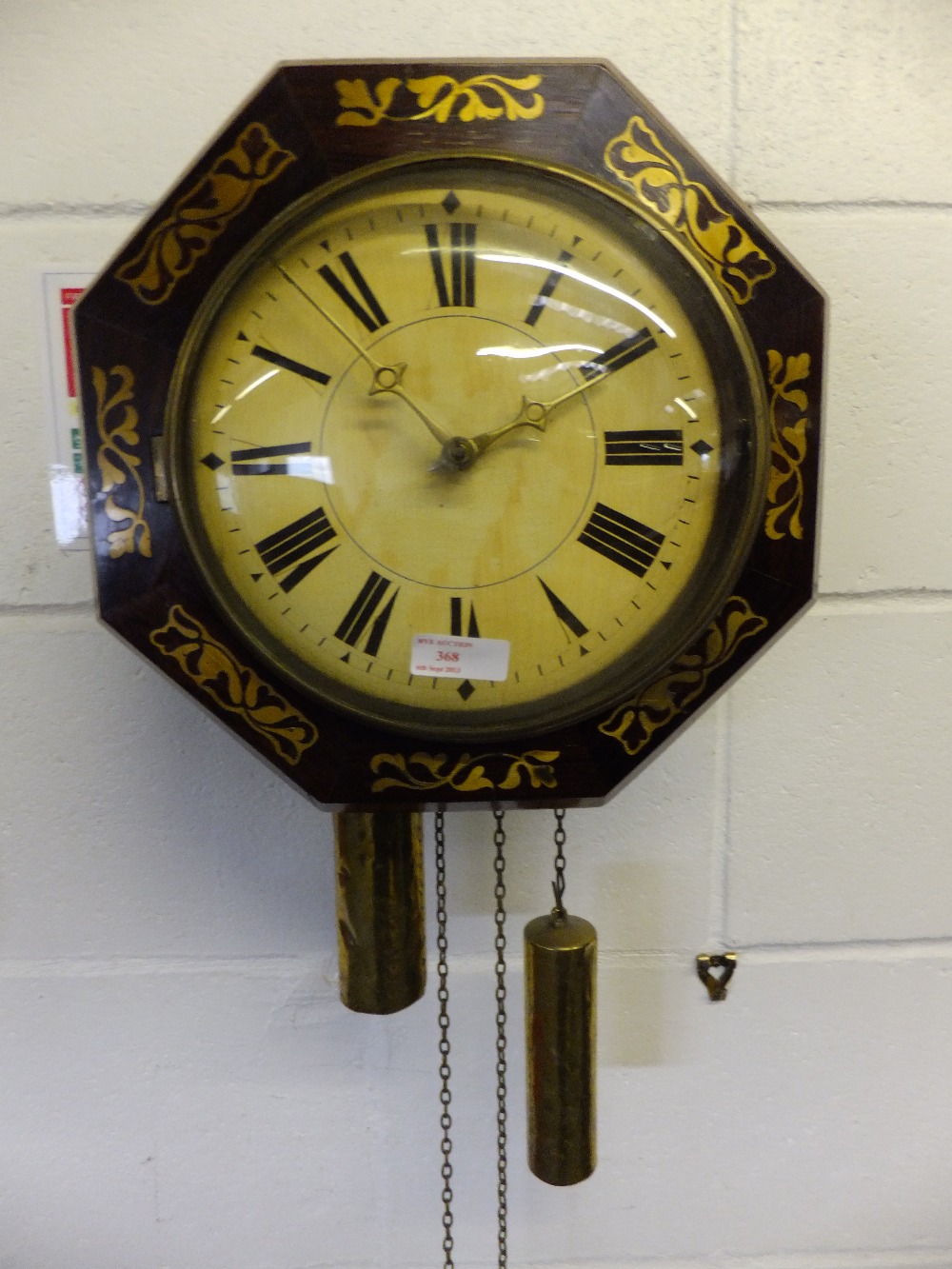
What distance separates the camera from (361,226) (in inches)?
22.6

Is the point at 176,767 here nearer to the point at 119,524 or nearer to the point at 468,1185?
the point at 119,524

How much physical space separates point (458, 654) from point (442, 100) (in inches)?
13.3

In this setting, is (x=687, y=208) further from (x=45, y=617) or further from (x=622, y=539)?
(x=45, y=617)

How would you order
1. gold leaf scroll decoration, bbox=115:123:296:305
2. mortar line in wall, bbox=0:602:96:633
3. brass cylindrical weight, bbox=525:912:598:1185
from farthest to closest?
mortar line in wall, bbox=0:602:96:633 < brass cylindrical weight, bbox=525:912:598:1185 < gold leaf scroll decoration, bbox=115:123:296:305

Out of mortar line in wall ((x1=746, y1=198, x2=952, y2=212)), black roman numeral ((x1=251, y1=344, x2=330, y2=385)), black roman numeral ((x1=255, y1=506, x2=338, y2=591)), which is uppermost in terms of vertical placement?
mortar line in wall ((x1=746, y1=198, x2=952, y2=212))

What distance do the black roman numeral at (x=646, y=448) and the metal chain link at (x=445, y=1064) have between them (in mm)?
326

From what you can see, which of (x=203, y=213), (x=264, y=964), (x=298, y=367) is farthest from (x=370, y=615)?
(x=264, y=964)

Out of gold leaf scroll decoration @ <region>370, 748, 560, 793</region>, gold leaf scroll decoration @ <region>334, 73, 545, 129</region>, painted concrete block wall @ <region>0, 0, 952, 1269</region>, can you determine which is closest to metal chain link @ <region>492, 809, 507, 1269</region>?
painted concrete block wall @ <region>0, 0, 952, 1269</region>

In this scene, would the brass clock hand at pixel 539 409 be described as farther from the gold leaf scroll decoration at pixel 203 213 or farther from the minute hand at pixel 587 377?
the gold leaf scroll decoration at pixel 203 213

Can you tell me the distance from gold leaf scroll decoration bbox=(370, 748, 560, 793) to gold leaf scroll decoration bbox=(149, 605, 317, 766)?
0.06 m

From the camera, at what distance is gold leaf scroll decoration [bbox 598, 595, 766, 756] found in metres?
0.59

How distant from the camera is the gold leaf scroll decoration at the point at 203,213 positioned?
1.82 ft

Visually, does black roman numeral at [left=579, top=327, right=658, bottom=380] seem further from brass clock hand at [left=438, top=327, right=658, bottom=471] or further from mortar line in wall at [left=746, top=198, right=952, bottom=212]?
mortar line in wall at [left=746, top=198, right=952, bottom=212]

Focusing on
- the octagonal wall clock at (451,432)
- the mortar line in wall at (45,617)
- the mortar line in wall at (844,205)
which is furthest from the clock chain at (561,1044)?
the mortar line in wall at (844,205)
